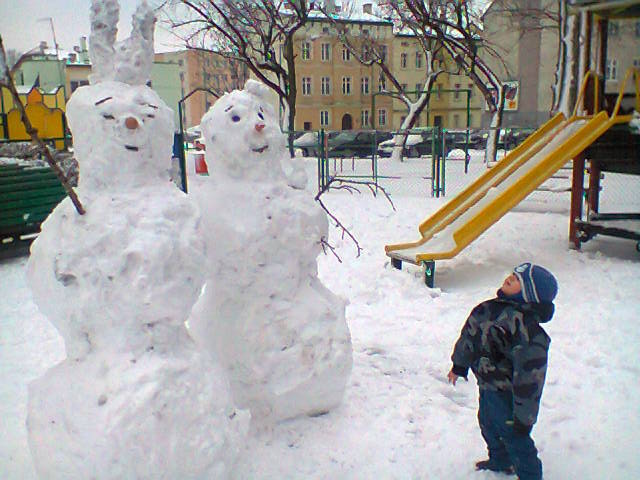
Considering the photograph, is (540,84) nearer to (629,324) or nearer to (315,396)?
(629,324)

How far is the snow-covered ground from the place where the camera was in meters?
2.97

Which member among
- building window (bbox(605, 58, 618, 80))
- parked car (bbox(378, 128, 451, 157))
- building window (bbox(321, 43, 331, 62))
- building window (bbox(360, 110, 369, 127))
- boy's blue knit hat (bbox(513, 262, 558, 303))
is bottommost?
parked car (bbox(378, 128, 451, 157))

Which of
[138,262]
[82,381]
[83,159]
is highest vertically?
[83,159]

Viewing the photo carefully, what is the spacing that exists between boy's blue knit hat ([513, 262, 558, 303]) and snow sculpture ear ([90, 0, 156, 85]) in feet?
6.29

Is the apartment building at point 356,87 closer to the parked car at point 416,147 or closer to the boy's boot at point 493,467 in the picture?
the parked car at point 416,147

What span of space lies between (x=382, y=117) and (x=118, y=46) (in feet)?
115

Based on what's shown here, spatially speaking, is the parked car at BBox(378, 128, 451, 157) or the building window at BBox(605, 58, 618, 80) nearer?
the building window at BBox(605, 58, 618, 80)

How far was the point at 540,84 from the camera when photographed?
86.0ft

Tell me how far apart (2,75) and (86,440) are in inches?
50.4

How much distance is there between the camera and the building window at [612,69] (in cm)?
859

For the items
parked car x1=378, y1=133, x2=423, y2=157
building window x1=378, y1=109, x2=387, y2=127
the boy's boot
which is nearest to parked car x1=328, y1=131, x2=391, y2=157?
parked car x1=378, y1=133, x2=423, y2=157

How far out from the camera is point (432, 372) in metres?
4.02

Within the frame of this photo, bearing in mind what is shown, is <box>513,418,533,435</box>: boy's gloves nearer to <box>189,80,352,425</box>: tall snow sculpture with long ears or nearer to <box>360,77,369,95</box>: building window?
<box>189,80,352,425</box>: tall snow sculpture with long ears

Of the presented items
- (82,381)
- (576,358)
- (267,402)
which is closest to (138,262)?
(82,381)
